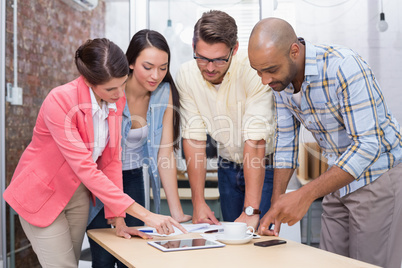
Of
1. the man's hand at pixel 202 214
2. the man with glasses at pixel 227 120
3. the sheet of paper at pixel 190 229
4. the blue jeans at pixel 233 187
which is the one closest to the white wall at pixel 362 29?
the man with glasses at pixel 227 120

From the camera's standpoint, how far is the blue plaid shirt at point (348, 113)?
1500 millimetres

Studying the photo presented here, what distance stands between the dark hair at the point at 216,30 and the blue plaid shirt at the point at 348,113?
320 mm

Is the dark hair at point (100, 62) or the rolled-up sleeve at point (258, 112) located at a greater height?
the dark hair at point (100, 62)

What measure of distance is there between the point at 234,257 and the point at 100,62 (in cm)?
88

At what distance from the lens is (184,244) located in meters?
1.46

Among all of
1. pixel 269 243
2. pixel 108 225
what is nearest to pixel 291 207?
pixel 269 243

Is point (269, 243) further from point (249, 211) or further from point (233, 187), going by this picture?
point (233, 187)

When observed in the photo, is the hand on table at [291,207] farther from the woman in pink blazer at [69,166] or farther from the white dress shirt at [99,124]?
the white dress shirt at [99,124]

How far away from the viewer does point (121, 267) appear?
2.13m

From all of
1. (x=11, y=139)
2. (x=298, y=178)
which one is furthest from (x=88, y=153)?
(x=298, y=178)

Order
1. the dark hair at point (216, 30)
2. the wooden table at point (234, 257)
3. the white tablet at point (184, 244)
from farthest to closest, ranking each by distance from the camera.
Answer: the dark hair at point (216, 30), the white tablet at point (184, 244), the wooden table at point (234, 257)

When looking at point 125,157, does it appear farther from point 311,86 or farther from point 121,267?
point 311,86

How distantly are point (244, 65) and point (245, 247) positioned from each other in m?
0.92

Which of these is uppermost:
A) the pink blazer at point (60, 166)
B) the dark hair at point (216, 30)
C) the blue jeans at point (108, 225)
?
the dark hair at point (216, 30)
